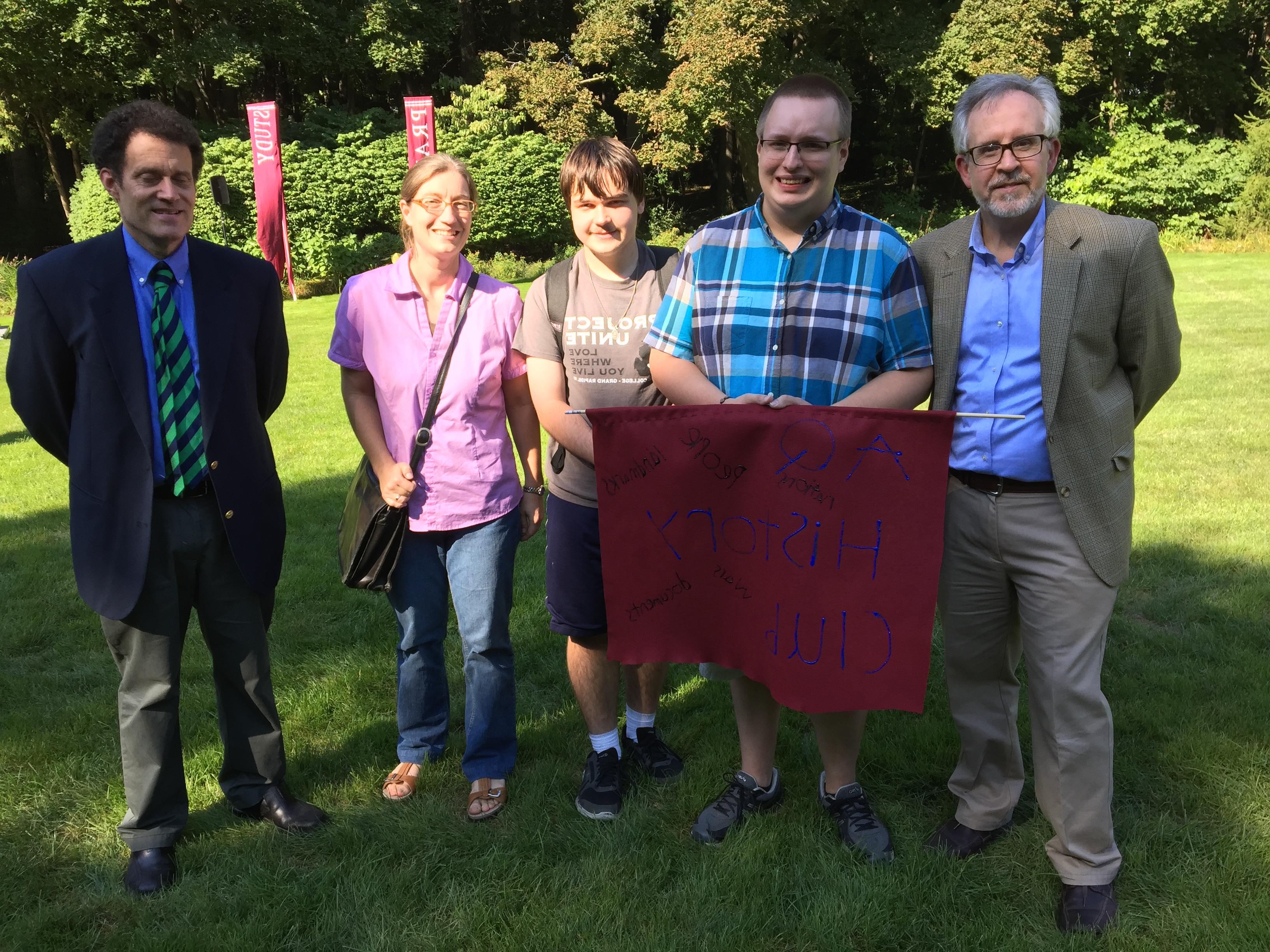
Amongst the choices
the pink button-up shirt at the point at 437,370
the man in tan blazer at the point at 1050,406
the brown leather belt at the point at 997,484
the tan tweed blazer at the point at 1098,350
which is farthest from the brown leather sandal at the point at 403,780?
the tan tweed blazer at the point at 1098,350

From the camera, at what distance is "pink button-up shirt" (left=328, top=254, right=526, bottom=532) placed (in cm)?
342

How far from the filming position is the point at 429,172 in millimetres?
3314

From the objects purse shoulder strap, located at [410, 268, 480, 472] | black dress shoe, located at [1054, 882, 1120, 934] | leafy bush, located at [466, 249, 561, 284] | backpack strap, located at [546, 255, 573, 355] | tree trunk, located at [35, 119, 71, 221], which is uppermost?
tree trunk, located at [35, 119, 71, 221]

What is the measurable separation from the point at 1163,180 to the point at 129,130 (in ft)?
102

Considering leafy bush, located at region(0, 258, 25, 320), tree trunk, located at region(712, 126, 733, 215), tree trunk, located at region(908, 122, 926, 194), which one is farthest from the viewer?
tree trunk, located at region(908, 122, 926, 194)

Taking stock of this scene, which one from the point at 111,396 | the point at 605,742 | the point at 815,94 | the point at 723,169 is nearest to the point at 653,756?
the point at 605,742

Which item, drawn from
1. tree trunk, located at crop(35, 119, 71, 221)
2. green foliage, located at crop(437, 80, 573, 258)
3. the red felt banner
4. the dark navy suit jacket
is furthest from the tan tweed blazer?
tree trunk, located at crop(35, 119, 71, 221)

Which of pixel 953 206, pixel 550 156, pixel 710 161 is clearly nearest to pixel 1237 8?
pixel 953 206

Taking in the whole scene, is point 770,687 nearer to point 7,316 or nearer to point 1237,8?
point 7,316

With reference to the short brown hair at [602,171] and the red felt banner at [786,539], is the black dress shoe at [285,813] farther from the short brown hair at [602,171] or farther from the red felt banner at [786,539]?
the short brown hair at [602,171]

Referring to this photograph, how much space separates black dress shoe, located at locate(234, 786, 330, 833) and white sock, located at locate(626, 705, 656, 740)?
3.81 ft

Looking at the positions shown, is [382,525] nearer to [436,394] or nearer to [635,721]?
[436,394]

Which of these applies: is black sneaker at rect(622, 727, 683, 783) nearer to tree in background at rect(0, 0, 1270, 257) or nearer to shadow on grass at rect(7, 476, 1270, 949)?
shadow on grass at rect(7, 476, 1270, 949)

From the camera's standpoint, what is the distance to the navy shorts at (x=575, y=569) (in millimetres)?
3445
